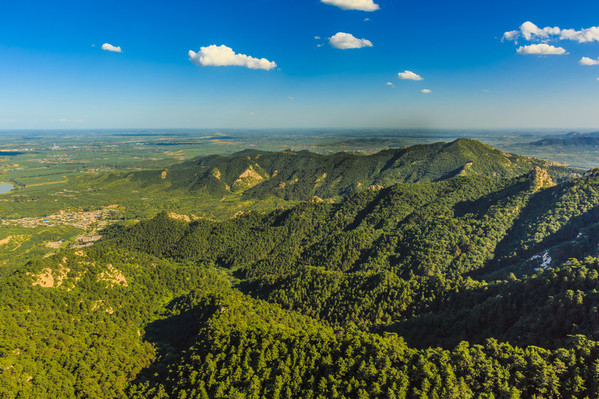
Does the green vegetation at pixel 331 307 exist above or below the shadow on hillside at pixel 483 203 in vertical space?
below

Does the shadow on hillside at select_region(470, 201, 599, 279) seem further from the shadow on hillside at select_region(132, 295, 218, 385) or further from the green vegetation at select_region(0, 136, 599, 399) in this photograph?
the shadow on hillside at select_region(132, 295, 218, 385)

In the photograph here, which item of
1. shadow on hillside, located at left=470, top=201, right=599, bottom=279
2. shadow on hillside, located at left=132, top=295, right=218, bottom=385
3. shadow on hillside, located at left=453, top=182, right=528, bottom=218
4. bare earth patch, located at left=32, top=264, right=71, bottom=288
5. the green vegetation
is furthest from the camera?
shadow on hillside, located at left=453, top=182, right=528, bottom=218

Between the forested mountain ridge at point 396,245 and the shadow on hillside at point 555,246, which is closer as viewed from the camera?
the shadow on hillside at point 555,246

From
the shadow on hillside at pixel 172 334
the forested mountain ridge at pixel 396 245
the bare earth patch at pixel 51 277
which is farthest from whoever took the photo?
the bare earth patch at pixel 51 277

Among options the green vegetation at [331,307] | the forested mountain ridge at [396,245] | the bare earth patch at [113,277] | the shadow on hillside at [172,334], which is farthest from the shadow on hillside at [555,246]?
the bare earth patch at [113,277]

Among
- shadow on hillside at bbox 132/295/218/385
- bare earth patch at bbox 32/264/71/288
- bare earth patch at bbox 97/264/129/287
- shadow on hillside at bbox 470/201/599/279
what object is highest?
shadow on hillside at bbox 470/201/599/279

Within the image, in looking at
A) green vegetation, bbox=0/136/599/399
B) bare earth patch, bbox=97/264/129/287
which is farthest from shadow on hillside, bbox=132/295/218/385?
bare earth patch, bbox=97/264/129/287

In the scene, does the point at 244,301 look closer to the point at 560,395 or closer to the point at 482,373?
the point at 482,373

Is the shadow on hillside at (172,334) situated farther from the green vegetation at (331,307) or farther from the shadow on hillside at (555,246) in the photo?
the shadow on hillside at (555,246)

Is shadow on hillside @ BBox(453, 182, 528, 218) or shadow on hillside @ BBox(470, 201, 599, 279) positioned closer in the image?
shadow on hillside @ BBox(470, 201, 599, 279)

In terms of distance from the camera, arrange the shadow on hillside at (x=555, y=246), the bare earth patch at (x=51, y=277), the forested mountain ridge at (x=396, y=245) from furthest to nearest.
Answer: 1. the bare earth patch at (x=51, y=277)
2. the forested mountain ridge at (x=396, y=245)
3. the shadow on hillside at (x=555, y=246)

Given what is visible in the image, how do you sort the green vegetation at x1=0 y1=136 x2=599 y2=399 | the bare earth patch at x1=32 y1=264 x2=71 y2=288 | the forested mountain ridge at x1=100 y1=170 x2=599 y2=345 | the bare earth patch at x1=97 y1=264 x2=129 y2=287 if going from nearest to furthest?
1. the green vegetation at x1=0 y1=136 x2=599 y2=399
2. the forested mountain ridge at x1=100 y1=170 x2=599 y2=345
3. the bare earth patch at x1=32 y1=264 x2=71 y2=288
4. the bare earth patch at x1=97 y1=264 x2=129 y2=287

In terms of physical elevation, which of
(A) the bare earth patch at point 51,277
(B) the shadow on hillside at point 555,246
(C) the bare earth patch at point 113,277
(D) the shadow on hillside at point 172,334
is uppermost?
(B) the shadow on hillside at point 555,246
